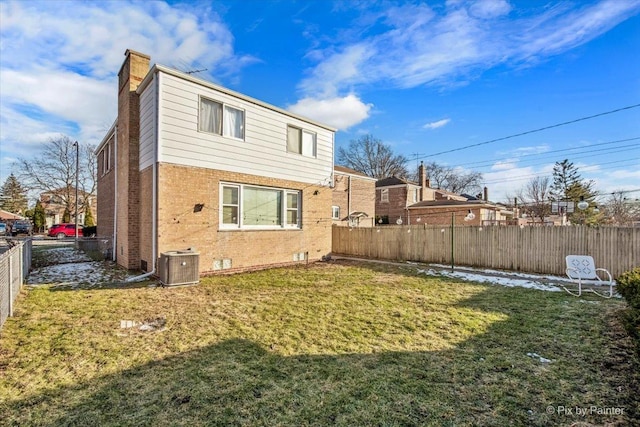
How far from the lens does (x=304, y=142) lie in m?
12.1

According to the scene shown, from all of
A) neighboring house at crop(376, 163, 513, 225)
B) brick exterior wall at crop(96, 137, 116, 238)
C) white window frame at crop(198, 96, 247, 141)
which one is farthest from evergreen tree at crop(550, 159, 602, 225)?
brick exterior wall at crop(96, 137, 116, 238)

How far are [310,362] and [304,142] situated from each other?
9.69 m

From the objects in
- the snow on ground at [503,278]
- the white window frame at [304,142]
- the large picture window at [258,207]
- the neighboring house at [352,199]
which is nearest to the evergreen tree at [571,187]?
the neighboring house at [352,199]

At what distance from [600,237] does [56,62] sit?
18.4 m

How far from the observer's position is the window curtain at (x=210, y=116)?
29.5 ft

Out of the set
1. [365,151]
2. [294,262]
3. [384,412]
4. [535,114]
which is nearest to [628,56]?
[535,114]

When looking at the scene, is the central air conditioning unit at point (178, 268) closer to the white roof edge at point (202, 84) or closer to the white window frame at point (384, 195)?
the white roof edge at point (202, 84)

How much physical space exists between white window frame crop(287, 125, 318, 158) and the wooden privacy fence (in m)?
5.03

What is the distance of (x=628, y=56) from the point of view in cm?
1084

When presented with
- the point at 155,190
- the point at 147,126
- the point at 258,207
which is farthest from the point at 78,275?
the point at 258,207

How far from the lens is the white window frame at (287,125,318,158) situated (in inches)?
455

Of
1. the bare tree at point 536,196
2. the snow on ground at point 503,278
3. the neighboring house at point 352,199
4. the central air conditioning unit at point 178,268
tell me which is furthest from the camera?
the bare tree at point 536,196

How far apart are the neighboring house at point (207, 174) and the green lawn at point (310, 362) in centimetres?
274

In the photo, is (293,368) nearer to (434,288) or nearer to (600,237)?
(434,288)
